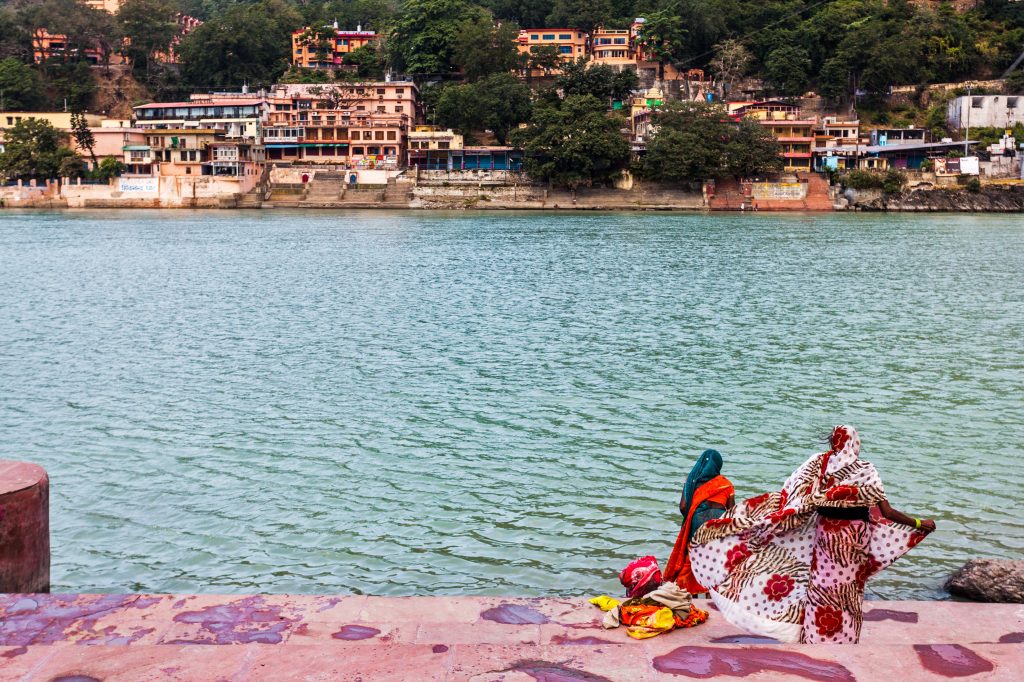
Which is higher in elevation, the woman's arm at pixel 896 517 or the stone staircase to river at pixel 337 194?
the stone staircase to river at pixel 337 194

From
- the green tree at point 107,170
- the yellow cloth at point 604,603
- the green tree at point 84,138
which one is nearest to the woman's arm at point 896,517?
the yellow cloth at point 604,603

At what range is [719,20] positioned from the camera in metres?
79.6

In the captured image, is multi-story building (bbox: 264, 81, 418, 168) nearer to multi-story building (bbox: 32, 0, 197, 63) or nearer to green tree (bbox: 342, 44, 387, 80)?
green tree (bbox: 342, 44, 387, 80)

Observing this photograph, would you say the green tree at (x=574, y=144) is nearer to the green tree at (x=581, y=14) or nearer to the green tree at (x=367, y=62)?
the green tree at (x=367, y=62)

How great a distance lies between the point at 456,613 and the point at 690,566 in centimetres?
125

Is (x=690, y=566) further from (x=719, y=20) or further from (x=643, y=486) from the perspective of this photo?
(x=719, y=20)

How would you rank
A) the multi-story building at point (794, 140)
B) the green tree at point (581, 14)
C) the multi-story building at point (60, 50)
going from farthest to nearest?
the multi-story building at point (60, 50)
the green tree at point (581, 14)
the multi-story building at point (794, 140)

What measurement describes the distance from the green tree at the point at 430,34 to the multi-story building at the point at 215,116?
1293 centimetres


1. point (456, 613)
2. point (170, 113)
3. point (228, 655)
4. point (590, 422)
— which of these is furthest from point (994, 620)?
point (170, 113)

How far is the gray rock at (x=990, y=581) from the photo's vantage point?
667cm

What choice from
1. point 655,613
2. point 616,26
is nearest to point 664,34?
point 616,26

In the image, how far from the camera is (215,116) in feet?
231

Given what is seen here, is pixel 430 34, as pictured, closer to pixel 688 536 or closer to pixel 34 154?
pixel 34 154

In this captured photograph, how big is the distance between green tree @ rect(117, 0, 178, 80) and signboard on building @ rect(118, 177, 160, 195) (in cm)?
Result: 2451
